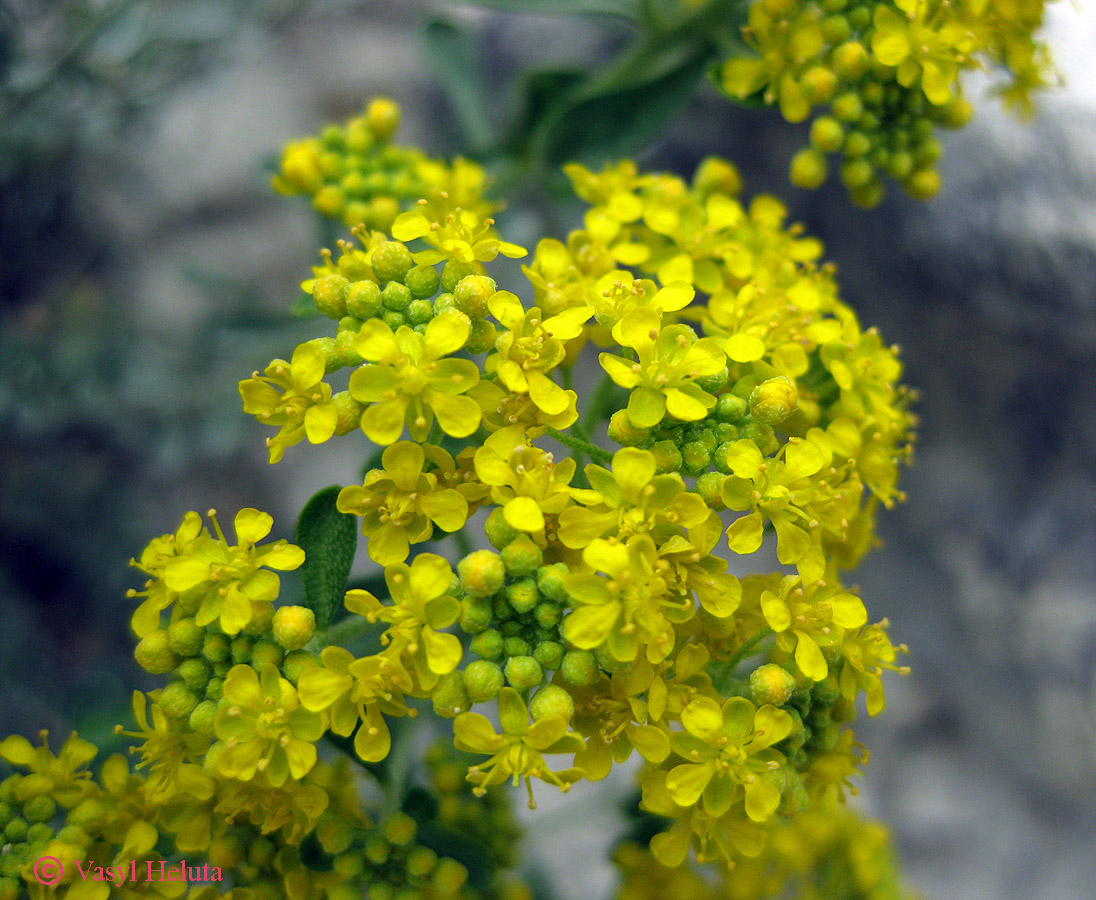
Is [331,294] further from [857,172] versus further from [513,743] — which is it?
[857,172]

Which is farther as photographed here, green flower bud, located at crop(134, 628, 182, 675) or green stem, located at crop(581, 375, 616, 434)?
green stem, located at crop(581, 375, 616, 434)

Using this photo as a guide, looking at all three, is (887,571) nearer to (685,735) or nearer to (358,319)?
(685,735)

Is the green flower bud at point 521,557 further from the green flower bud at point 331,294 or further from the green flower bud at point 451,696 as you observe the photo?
the green flower bud at point 331,294

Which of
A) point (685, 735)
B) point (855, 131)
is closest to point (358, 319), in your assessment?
point (685, 735)

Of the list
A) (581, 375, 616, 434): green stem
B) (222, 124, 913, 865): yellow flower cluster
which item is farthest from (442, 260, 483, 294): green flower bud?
(581, 375, 616, 434): green stem

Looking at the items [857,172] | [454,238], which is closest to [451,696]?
[454,238]

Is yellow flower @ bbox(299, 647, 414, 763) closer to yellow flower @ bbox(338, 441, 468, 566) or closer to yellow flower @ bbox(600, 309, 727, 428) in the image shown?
yellow flower @ bbox(338, 441, 468, 566)
